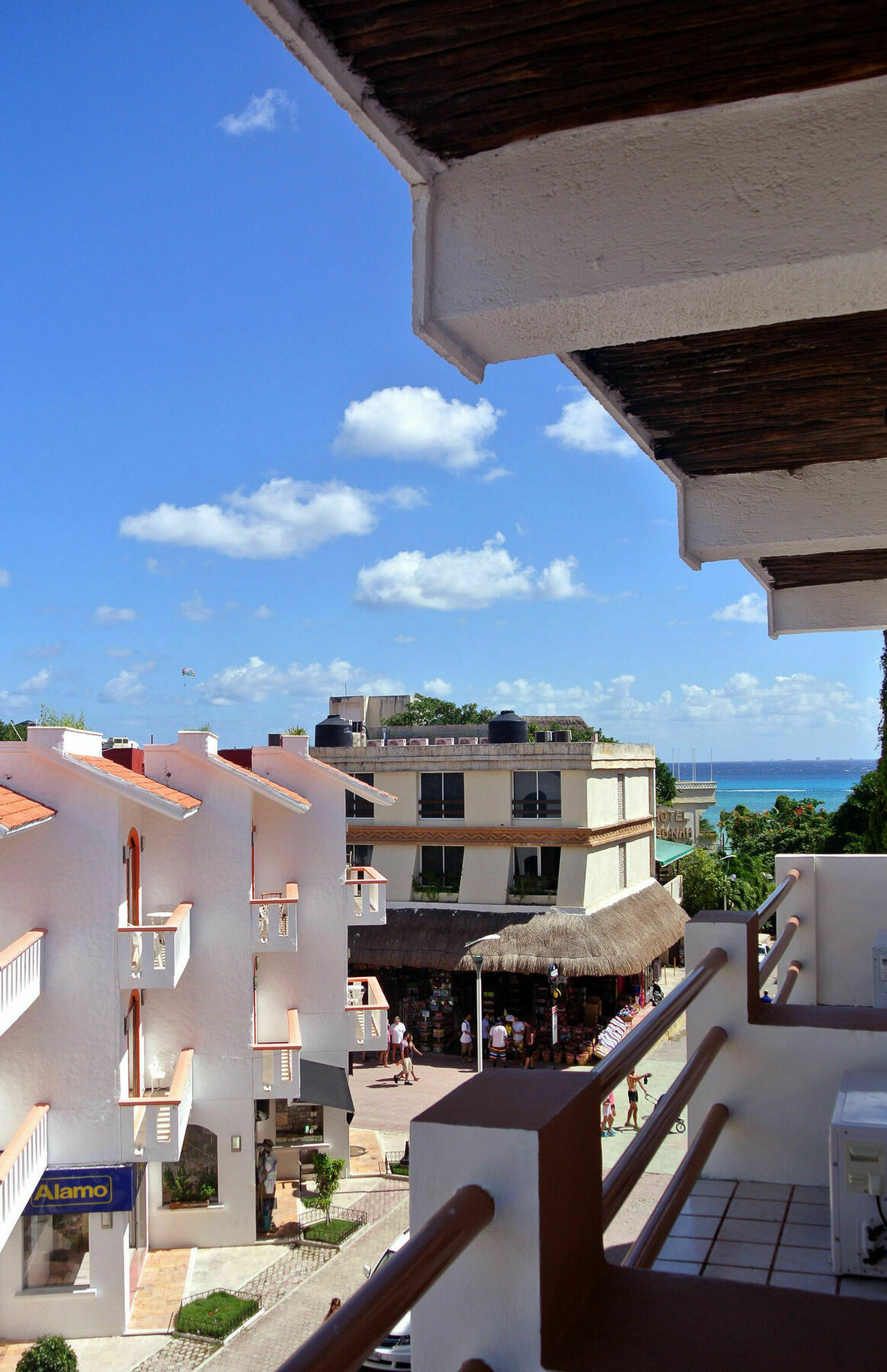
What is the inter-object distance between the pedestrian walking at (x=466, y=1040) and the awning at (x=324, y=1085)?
5.20m

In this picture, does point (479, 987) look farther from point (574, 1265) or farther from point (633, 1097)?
point (574, 1265)

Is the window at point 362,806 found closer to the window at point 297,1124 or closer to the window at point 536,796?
the window at point 536,796

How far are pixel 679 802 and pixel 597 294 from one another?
61.3 metres

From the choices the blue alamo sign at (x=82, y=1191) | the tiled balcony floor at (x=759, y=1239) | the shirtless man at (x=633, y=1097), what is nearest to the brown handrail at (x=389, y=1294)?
the tiled balcony floor at (x=759, y=1239)

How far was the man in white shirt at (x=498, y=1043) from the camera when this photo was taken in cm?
2364

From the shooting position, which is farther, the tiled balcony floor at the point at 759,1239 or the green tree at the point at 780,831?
the green tree at the point at 780,831

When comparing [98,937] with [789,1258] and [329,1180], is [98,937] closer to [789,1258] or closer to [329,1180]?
[329,1180]

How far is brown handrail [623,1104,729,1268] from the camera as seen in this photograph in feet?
8.15

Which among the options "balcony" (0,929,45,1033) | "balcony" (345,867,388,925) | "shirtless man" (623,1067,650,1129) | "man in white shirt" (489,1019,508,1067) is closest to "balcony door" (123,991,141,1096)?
"balcony" (0,929,45,1033)

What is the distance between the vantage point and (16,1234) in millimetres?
13812

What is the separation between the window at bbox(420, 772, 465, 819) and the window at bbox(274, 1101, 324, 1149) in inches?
352

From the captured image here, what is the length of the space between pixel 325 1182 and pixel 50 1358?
5.68 meters

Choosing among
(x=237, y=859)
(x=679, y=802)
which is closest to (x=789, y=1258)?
(x=237, y=859)

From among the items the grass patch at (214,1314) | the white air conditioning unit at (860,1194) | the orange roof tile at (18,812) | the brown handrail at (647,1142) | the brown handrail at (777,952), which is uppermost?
the orange roof tile at (18,812)
